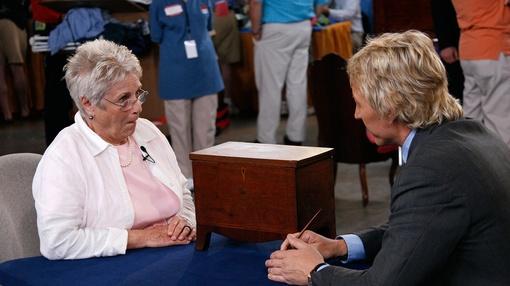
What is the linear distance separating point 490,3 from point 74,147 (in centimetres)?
287

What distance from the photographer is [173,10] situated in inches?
216

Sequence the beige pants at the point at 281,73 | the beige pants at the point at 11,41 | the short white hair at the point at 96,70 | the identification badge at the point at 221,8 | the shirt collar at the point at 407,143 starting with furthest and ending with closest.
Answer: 1. the beige pants at the point at 11,41
2. the identification badge at the point at 221,8
3. the beige pants at the point at 281,73
4. the short white hair at the point at 96,70
5. the shirt collar at the point at 407,143

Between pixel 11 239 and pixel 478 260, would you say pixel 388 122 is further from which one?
pixel 11 239

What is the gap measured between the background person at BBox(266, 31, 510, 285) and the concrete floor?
2764 millimetres

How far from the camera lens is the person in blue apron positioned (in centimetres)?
555

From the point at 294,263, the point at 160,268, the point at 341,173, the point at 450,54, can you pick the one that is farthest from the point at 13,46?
the point at 294,263

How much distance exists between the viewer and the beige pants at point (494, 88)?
4.59m

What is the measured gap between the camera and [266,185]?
209 centimetres

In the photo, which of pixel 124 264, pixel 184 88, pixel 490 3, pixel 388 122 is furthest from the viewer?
pixel 184 88

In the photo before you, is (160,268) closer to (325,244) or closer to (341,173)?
(325,244)

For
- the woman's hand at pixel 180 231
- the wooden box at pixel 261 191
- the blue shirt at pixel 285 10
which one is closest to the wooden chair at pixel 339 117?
the blue shirt at pixel 285 10

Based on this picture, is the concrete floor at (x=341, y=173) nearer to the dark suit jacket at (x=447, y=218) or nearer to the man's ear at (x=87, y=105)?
the man's ear at (x=87, y=105)

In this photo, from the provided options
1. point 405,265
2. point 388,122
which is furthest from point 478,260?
point 388,122

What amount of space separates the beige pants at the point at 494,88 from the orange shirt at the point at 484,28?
0.04 meters
